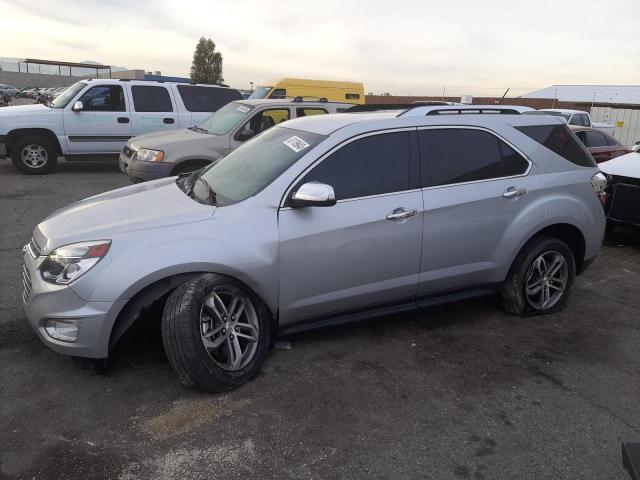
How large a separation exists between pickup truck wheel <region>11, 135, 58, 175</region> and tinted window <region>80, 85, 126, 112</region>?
3.74ft

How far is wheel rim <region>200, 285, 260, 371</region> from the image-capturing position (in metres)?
3.19

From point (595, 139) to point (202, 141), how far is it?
29.2 ft

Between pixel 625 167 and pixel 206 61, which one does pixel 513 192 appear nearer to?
pixel 625 167

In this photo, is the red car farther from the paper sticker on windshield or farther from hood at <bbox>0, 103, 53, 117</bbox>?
hood at <bbox>0, 103, 53, 117</bbox>

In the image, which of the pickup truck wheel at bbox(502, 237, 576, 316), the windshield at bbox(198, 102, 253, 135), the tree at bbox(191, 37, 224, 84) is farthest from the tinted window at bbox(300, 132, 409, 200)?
the tree at bbox(191, 37, 224, 84)

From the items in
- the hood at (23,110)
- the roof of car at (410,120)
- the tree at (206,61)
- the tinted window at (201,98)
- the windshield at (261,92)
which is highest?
the tree at (206,61)

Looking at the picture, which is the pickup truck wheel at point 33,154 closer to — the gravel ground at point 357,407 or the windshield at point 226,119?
the windshield at point 226,119

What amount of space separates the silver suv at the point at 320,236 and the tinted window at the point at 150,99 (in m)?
7.65

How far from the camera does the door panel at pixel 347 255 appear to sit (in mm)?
3406

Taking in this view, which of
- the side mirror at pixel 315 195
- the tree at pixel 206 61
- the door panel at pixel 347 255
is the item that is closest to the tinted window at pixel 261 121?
the door panel at pixel 347 255

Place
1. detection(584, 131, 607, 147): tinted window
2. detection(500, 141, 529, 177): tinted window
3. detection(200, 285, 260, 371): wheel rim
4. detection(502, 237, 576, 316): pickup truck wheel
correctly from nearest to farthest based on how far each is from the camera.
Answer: detection(200, 285, 260, 371): wheel rim → detection(500, 141, 529, 177): tinted window → detection(502, 237, 576, 316): pickup truck wheel → detection(584, 131, 607, 147): tinted window

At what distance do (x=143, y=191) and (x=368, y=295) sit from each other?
191 cm

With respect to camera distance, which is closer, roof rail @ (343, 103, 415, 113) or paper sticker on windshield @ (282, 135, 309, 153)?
paper sticker on windshield @ (282, 135, 309, 153)

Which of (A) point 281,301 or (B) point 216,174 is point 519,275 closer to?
(A) point 281,301
